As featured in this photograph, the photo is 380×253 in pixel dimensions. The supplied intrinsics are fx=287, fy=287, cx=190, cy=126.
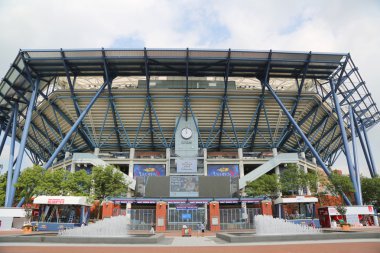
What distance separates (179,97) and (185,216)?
20.0m

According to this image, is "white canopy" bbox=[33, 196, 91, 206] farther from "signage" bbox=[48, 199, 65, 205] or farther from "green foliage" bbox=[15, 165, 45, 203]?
"green foliage" bbox=[15, 165, 45, 203]

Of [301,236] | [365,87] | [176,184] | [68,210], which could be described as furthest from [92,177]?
[365,87]

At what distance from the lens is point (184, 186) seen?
159 ft

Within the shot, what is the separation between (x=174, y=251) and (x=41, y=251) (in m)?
6.18

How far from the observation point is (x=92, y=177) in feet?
129

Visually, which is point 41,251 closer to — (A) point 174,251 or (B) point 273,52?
(A) point 174,251

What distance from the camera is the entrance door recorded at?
41.7 m

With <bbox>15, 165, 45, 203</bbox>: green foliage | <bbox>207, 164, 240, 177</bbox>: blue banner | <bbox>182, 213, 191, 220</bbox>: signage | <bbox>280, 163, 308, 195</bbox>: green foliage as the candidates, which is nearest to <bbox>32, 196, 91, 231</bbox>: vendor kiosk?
<bbox>15, 165, 45, 203</bbox>: green foliage

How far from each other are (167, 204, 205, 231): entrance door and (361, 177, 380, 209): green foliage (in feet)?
102

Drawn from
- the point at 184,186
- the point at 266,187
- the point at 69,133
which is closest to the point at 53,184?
the point at 69,133

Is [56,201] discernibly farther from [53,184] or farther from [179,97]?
[179,97]

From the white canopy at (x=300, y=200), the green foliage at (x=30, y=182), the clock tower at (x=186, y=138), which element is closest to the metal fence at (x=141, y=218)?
the green foliage at (x=30, y=182)

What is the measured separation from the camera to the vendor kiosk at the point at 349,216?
116 feet

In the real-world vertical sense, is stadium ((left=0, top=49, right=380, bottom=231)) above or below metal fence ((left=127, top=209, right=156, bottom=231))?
above
